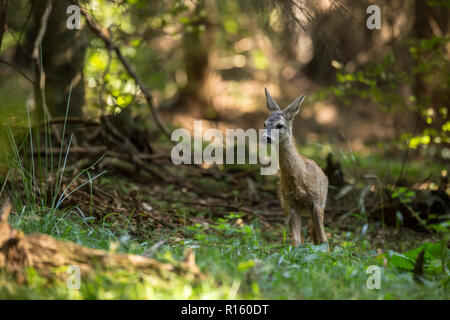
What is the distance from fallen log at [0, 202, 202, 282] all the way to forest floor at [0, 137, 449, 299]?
0.08 m

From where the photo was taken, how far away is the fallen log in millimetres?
3527

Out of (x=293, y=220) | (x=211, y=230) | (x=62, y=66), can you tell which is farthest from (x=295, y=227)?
(x=62, y=66)

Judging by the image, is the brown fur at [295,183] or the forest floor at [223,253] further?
the brown fur at [295,183]

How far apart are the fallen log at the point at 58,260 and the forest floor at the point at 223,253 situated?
0.08 meters

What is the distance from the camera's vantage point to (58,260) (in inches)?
143

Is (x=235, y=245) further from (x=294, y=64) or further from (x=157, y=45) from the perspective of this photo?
(x=294, y=64)

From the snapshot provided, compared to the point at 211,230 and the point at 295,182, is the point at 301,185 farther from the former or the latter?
the point at 211,230

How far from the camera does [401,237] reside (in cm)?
732

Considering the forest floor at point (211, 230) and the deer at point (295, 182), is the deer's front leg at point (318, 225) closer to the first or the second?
the deer at point (295, 182)

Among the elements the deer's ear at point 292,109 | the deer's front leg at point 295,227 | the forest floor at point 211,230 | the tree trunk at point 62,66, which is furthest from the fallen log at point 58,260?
the tree trunk at point 62,66

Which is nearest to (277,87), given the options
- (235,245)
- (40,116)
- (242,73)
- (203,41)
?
(242,73)

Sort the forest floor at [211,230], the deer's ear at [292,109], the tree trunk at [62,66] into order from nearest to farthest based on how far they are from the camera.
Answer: the forest floor at [211,230], the deer's ear at [292,109], the tree trunk at [62,66]

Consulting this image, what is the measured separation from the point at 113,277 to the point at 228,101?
13757 mm

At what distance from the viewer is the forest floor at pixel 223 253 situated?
11.5ft
